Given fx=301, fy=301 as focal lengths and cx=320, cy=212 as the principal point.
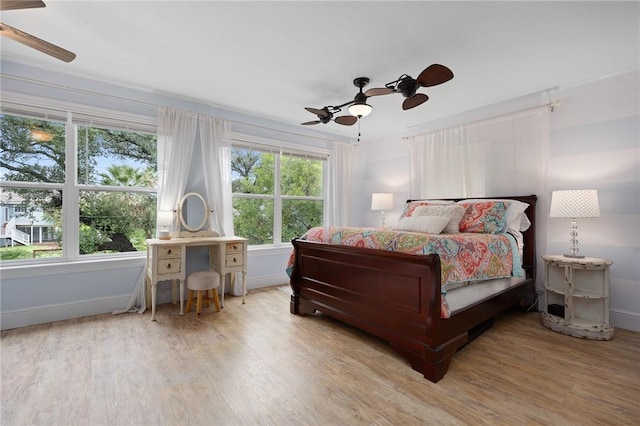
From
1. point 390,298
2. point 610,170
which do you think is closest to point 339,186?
point 390,298

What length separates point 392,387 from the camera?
192 centimetres

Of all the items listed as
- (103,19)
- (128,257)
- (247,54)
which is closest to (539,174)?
(247,54)

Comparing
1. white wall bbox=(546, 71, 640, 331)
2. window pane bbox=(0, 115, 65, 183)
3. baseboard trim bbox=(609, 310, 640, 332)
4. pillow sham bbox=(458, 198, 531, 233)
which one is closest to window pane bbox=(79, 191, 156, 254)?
window pane bbox=(0, 115, 65, 183)

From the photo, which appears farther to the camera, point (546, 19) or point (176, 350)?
point (176, 350)

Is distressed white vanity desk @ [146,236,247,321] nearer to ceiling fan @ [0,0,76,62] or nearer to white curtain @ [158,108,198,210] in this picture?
white curtain @ [158,108,198,210]

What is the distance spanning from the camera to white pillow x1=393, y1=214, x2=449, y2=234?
316 centimetres

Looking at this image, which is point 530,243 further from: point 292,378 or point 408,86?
point 292,378

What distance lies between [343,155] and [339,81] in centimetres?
218

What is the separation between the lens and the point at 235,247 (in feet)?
11.7

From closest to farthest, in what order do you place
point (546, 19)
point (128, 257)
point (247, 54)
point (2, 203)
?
1. point (546, 19)
2. point (247, 54)
3. point (2, 203)
4. point (128, 257)

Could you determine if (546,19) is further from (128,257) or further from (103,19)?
(128,257)

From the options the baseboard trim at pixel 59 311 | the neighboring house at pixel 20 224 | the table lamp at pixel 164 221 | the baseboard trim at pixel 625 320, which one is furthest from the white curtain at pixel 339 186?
the neighboring house at pixel 20 224

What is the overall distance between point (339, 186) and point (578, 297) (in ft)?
11.3

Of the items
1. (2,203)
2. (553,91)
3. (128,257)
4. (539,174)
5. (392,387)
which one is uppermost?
(553,91)
